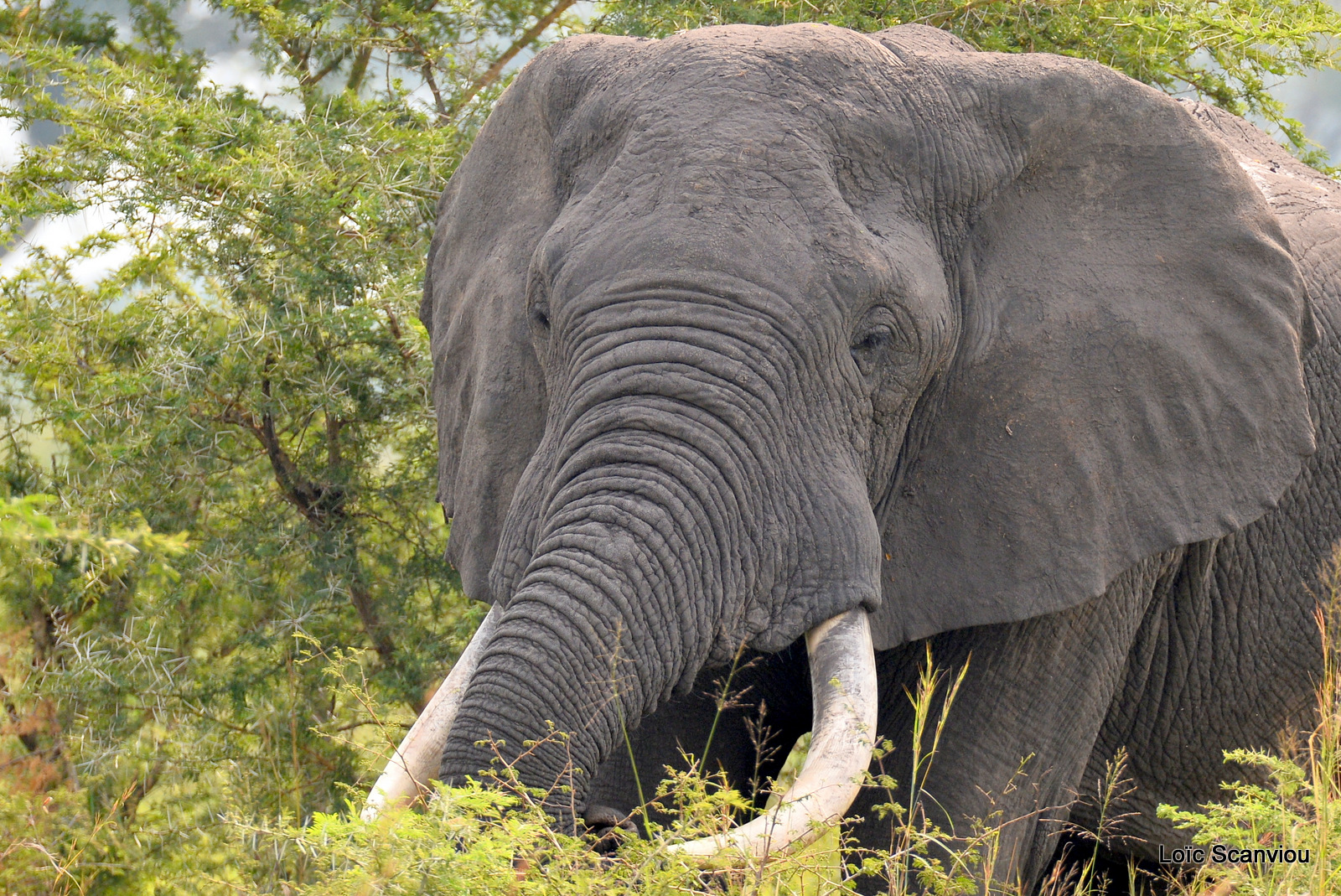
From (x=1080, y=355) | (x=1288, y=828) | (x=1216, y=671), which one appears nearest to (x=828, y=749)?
(x=1288, y=828)

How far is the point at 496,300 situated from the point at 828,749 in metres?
1.42

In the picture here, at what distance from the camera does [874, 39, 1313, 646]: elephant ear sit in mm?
3252

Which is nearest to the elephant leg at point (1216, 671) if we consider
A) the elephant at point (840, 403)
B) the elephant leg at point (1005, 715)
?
the elephant at point (840, 403)

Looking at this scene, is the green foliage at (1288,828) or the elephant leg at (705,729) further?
the elephant leg at (705,729)

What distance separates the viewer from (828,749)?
2.78 metres

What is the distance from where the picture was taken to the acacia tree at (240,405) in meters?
5.82

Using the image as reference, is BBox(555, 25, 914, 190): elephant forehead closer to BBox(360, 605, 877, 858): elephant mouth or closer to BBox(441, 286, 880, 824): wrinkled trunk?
BBox(441, 286, 880, 824): wrinkled trunk

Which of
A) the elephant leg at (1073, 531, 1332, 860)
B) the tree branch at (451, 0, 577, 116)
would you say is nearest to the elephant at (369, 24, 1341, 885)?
the elephant leg at (1073, 531, 1332, 860)

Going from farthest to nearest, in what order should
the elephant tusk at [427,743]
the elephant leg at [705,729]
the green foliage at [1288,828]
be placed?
the elephant leg at [705,729] → the elephant tusk at [427,743] → the green foliage at [1288,828]

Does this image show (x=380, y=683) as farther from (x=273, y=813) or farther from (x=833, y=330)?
(x=833, y=330)

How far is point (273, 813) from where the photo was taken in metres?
5.70

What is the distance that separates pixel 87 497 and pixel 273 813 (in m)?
1.53

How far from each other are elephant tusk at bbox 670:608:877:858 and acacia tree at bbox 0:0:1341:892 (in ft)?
9.94

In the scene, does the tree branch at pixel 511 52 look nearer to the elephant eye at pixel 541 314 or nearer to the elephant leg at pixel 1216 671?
the elephant eye at pixel 541 314
